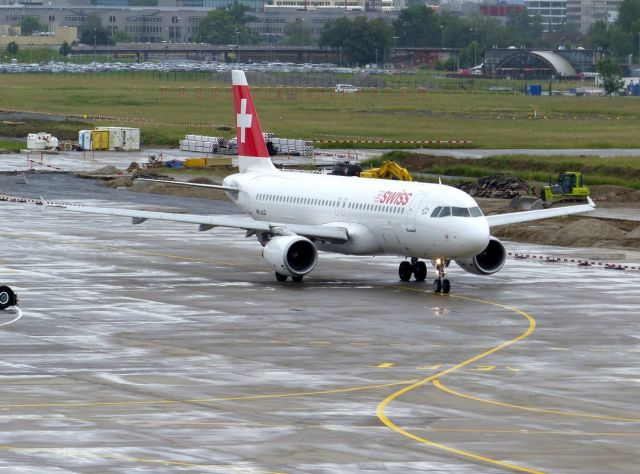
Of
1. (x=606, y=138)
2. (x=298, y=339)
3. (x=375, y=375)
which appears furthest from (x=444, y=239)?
(x=606, y=138)

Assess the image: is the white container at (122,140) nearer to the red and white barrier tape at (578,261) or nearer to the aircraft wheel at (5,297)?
the red and white barrier tape at (578,261)

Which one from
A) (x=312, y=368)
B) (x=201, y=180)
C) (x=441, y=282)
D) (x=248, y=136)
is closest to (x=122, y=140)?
(x=201, y=180)

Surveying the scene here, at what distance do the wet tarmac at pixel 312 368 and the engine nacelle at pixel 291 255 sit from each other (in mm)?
915

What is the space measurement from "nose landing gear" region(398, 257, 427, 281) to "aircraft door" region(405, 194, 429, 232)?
3.53m

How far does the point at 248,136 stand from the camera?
244 ft

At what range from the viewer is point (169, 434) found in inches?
1393

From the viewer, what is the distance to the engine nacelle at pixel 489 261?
212 feet

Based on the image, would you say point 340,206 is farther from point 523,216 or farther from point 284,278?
point 523,216

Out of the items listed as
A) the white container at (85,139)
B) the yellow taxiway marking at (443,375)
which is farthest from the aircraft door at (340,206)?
the white container at (85,139)

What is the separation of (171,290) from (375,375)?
19.8 meters

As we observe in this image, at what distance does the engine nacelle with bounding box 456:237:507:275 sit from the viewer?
6475 centimetres

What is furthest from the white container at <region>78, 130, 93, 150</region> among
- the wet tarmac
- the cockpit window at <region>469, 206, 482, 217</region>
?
the cockpit window at <region>469, 206, 482, 217</region>

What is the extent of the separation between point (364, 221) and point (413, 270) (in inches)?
122

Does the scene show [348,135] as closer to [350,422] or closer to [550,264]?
[550,264]
